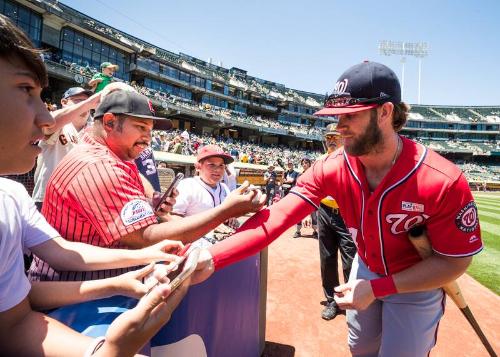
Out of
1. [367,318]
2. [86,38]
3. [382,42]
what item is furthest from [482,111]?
[367,318]

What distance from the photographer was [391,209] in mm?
1951

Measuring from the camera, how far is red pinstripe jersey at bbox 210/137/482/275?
71.3 inches

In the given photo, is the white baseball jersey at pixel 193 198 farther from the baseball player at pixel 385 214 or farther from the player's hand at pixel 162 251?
the player's hand at pixel 162 251

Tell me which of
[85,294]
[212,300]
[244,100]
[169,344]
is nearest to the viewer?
[85,294]

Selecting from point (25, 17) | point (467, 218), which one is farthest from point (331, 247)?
point (25, 17)

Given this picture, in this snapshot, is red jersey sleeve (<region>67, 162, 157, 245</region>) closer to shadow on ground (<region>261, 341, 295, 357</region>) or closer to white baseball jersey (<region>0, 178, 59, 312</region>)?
white baseball jersey (<region>0, 178, 59, 312</region>)

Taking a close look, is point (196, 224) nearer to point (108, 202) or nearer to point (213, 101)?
point (108, 202)

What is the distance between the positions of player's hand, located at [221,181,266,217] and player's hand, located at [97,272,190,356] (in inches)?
31.4

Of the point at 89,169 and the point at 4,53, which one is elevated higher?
the point at 4,53

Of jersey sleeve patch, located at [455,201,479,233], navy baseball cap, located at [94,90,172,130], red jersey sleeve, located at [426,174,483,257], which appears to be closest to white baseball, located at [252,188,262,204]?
navy baseball cap, located at [94,90,172,130]

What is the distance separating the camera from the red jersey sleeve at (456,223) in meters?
1.79

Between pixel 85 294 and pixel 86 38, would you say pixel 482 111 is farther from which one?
pixel 85 294

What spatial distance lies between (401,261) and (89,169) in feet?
6.72

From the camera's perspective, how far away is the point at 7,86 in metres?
1.01
